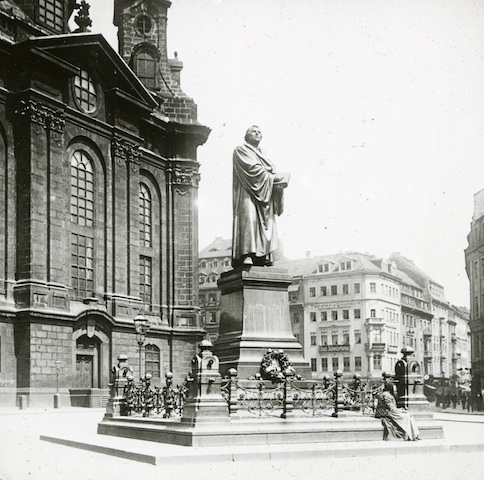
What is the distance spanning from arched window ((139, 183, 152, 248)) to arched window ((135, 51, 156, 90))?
691 cm

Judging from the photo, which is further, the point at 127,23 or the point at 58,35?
the point at 127,23

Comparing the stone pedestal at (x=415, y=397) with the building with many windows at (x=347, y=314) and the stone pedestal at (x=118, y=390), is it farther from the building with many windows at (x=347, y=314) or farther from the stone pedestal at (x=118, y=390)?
the building with many windows at (x=347, y=314)

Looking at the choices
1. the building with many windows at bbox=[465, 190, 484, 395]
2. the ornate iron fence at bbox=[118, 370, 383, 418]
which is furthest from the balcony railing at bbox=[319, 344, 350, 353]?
the ornate iron fence at bbox=[118, 370, 383, 418]

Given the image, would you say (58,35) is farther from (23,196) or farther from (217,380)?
(217,380)

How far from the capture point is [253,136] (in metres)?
17.6

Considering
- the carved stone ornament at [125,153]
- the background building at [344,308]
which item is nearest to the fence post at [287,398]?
the carved stone ornament at [125,153]

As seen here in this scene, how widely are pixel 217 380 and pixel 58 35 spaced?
1153 inches

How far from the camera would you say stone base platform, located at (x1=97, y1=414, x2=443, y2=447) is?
1342cm

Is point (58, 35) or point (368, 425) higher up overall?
point (58, 35)

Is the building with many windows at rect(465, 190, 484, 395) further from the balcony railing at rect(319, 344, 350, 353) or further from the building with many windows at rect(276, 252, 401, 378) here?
the balcony railing at rect(319, 344, 350, 353)

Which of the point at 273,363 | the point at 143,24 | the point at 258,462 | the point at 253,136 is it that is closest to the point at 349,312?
the point at 143,24

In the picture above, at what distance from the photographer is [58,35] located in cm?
3928

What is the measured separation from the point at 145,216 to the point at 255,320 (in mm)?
31041

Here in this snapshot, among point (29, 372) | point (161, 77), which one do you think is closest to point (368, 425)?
point (29, 372)
